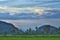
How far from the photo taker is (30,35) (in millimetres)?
1415

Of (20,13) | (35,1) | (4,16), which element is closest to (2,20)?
(4,16)

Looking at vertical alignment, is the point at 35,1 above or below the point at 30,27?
above

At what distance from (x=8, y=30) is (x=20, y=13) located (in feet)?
0.93

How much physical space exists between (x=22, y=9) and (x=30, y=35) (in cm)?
37

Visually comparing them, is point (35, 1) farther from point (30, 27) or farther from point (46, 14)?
point (30, 27)

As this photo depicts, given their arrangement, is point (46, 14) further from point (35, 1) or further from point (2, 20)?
point (2, 20)

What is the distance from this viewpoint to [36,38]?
1.39 meters

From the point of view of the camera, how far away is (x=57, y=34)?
55.4 inches

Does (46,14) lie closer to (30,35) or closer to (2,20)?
(30,35)

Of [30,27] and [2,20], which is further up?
[2,20]

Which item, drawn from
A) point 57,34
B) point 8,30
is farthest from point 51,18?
point 8,30

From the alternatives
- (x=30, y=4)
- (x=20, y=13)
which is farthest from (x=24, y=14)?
(x=30, y=4)

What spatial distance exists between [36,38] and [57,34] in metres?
0.29

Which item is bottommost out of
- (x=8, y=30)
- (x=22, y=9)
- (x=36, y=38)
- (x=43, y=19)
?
(x=36, y=38)
